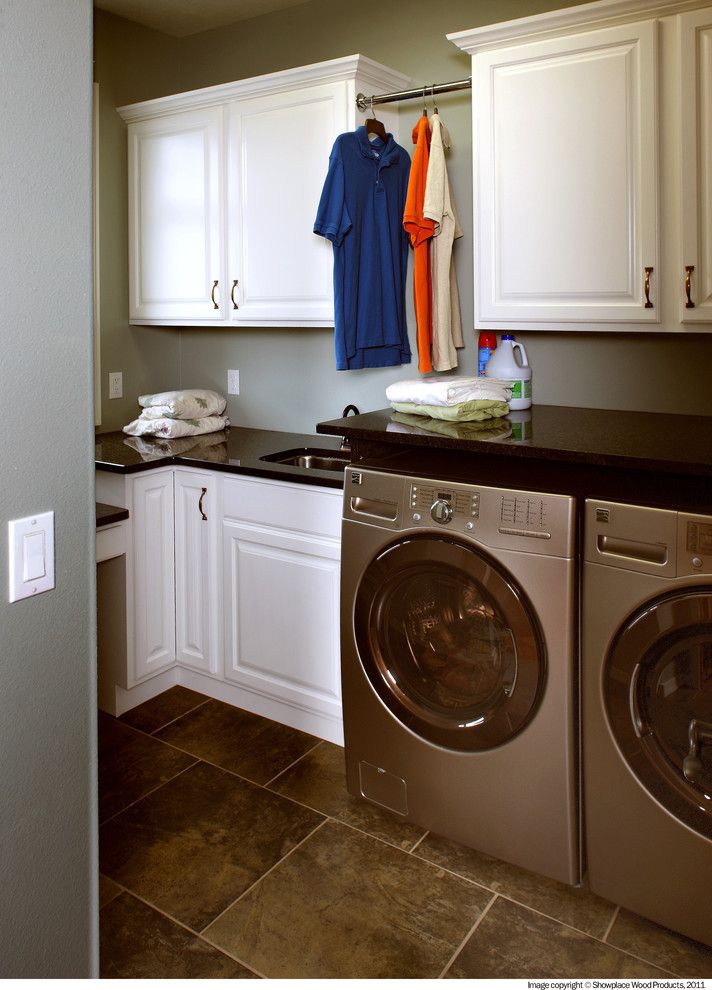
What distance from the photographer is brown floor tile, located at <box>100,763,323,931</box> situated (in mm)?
1965

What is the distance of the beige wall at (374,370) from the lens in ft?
Answer: 8.20

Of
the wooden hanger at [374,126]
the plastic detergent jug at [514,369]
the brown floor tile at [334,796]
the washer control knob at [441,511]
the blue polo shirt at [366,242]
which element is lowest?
the brown floor tile at [334,796]

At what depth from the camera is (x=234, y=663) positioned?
2.80 meters

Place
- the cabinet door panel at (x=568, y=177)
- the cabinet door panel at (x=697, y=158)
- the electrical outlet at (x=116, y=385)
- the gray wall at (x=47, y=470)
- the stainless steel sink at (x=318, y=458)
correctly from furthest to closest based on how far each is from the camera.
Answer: the electrical outlet at (x=116, y=385) < the stainless steel sink at (x=318, y=458) < the cabinet door panel at (x=568, y=177) < the cabinet door panel at (x=697, y=158) < the gray wall at (x=47, y=470)

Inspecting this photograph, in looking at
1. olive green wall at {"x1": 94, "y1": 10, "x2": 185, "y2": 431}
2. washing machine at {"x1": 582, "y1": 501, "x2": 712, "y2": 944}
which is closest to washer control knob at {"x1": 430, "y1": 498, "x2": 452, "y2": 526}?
washing machine at {"x1": 582, "y1": 501, "x2": 712, "y2": 944}

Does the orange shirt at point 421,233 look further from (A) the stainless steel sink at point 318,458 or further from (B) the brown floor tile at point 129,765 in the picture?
(B) the brown floor tile at point 129,765

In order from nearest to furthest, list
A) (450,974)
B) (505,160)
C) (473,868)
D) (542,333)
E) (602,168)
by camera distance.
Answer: (450,974)
(473,868)
(602,168)
(505,160)
(542,333)

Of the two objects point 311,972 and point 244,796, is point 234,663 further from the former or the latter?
point 311,972

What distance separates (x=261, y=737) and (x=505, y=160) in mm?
1990

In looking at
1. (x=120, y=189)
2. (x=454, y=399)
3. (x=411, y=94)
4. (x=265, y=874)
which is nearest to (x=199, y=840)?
(x=265, y=874)

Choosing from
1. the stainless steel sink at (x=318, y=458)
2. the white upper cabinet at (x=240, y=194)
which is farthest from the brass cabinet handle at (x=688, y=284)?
the stainless steel sink at (x=318, y=458)

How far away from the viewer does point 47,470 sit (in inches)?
44.3

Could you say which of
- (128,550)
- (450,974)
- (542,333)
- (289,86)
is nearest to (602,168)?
(542,333)

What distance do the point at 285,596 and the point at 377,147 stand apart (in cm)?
155
